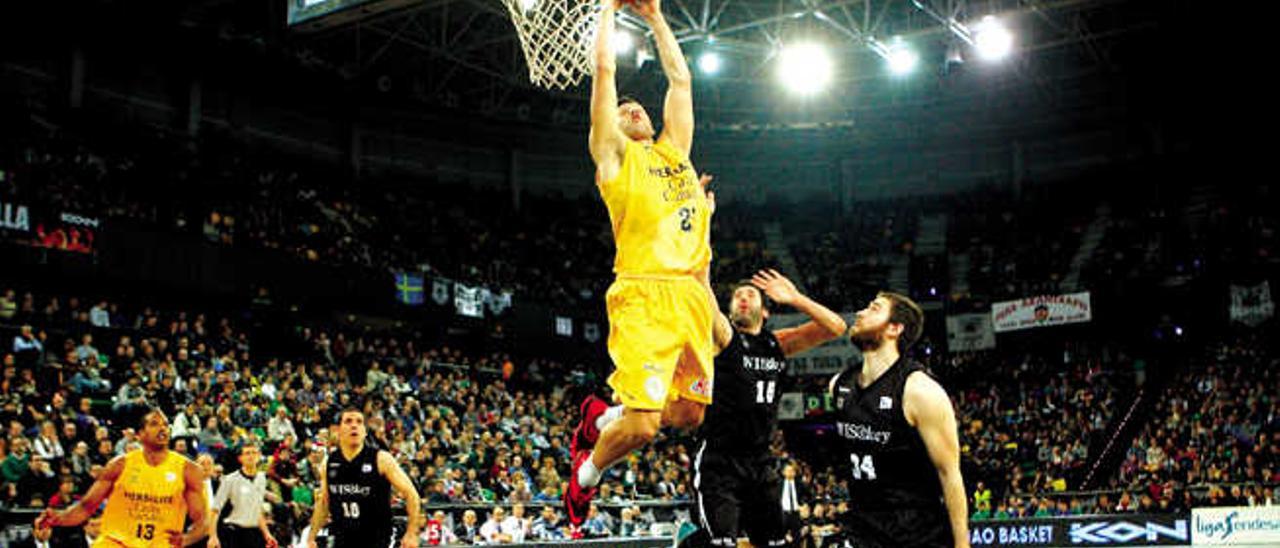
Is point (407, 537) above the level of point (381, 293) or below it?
below

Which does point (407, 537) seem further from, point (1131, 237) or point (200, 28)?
point (1131, 237)

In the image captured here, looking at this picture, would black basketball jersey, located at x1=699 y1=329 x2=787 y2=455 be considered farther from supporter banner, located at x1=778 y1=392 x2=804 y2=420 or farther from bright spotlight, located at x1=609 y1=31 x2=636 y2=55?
supporter banner, located at x1=778 y1=392 x2=804 y2=420

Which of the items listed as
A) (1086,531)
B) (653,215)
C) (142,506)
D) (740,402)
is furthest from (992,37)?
(142,506)

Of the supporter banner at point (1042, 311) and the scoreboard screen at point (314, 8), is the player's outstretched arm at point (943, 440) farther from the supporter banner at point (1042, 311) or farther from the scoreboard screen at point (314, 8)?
the supporter banner at point (1042, 311)

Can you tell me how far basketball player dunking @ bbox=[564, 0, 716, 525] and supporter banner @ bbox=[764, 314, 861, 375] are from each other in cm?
2578

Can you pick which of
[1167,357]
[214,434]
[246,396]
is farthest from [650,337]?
[1167,357]

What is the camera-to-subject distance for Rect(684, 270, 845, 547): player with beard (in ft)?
25.6

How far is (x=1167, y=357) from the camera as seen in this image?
29672 millimetres

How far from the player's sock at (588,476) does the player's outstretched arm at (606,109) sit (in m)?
1.60

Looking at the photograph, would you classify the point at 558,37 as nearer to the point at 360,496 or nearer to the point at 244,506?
the point at 360,496

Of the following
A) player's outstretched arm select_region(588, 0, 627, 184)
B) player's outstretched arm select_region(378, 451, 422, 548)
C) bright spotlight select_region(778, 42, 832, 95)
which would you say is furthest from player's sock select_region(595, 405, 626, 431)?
bright spotlight select_region(778, 42, 832, 95)

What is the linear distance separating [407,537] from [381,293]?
19.9 m

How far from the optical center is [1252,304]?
27531mm

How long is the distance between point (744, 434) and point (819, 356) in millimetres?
25925
